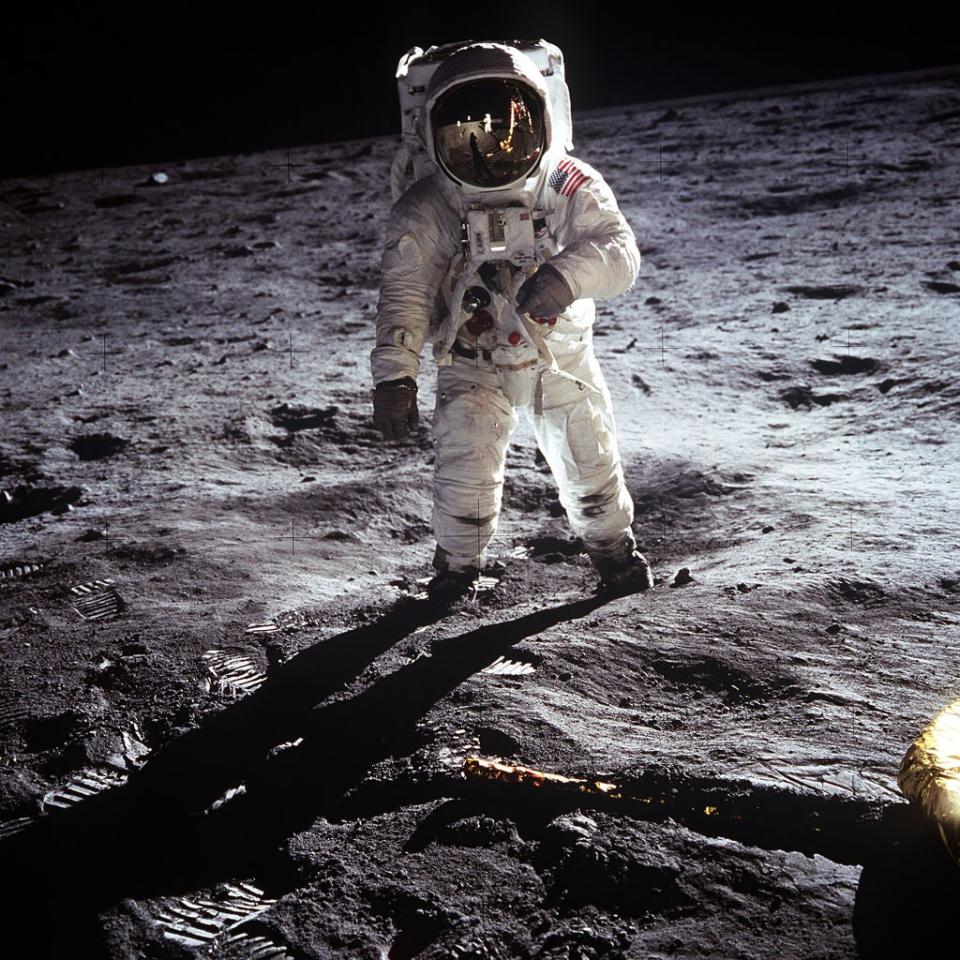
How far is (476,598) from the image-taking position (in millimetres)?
2512

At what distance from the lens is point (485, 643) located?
221 centimetres

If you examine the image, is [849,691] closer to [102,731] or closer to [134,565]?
[102,731]

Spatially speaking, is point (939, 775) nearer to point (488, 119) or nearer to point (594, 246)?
point (594, 246)

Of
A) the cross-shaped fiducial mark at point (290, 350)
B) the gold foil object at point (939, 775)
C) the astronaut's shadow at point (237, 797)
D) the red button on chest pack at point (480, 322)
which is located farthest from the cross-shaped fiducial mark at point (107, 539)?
the gold foil object at point (939, 775)

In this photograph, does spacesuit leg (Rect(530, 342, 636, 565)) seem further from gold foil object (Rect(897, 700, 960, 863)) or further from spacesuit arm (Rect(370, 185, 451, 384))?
gold foil object (Rect(897, 700, 960, 863))

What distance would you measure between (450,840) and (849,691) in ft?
2.79

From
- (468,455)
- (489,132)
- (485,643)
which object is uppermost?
(489,132)

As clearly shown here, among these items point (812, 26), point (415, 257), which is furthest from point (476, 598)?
point (812, 26)

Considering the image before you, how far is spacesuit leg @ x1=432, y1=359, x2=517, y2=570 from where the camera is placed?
2.35 meters

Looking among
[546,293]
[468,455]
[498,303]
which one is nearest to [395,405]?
[468,455]

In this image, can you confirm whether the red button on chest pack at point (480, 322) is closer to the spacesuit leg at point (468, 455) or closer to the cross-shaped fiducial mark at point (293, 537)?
the spacesuit leg at point (468, 455)

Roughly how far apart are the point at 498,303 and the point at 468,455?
38 cm

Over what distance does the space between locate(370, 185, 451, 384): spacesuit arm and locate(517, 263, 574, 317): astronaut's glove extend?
11.6 inches

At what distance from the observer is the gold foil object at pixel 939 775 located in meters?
1.37
